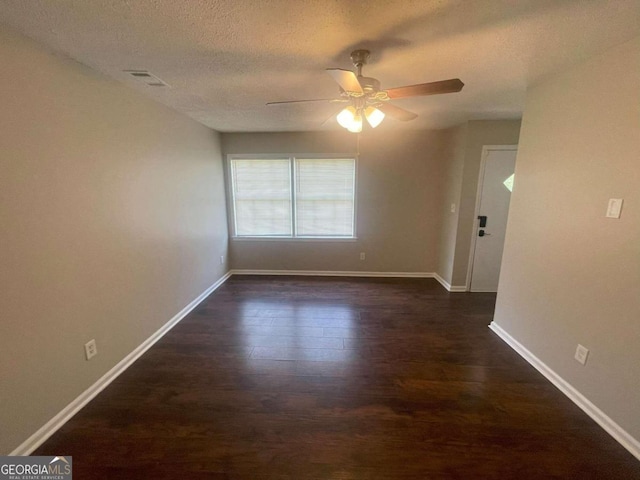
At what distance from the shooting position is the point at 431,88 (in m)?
1.60

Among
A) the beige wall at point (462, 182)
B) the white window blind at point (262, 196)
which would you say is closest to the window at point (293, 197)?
the white window blind at point (262, 196)

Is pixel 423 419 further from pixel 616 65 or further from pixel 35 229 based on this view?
pixel 35 229

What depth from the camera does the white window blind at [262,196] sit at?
14.3 feet

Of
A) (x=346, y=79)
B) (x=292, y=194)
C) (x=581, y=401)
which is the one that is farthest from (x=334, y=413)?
(x=292, y=194)

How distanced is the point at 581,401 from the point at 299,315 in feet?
8.14

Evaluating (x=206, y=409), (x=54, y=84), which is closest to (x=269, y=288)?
(x=206, y=409)

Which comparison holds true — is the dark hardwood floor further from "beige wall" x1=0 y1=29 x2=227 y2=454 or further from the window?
the window

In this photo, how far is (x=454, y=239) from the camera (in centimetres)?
382

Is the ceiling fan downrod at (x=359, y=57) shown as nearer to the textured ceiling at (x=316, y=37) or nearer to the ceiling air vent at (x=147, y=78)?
the textured ceiling at (x=316, y=37)

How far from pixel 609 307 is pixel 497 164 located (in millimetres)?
2405

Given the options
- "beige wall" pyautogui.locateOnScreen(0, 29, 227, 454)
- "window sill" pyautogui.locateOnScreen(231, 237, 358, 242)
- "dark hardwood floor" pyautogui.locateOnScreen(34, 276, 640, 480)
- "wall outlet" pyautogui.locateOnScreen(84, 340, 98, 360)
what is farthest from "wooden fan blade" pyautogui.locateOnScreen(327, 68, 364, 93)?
"window sill" pyautogui.locateOnScreen(231, 237, 358, 242)

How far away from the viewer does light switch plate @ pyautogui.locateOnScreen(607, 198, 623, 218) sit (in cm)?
162

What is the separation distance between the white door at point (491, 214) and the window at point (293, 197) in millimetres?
1855

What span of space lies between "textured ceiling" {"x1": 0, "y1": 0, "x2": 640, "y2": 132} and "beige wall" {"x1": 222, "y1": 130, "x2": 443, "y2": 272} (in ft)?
5.99
